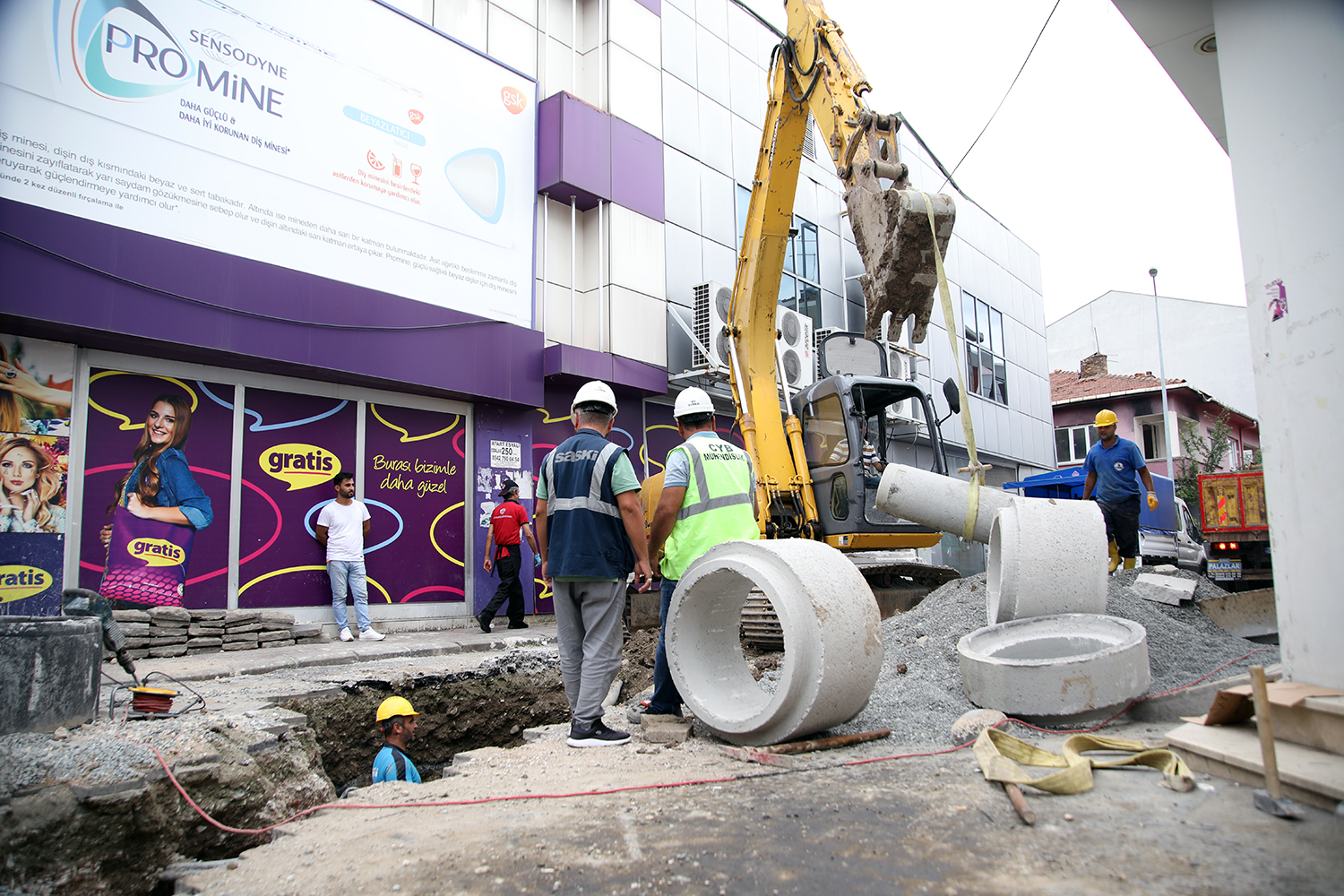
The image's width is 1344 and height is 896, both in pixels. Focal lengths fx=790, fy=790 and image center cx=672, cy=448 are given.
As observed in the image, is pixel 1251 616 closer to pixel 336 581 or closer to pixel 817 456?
pixel 817 456

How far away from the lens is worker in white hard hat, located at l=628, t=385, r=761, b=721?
4402 millimetres

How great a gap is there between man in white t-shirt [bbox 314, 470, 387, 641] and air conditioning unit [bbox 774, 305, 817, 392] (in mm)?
7064

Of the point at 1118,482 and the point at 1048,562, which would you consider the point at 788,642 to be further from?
the point at 1118,482

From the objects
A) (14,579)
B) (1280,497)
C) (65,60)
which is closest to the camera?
(1280,497)

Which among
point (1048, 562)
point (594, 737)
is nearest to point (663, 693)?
point (594, 737)

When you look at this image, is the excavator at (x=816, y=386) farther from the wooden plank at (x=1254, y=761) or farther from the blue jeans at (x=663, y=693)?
the wooden plank at (x=1254, y=761)

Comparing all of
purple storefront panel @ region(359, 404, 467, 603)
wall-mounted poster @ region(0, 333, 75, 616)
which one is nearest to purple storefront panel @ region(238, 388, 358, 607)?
purple storefront panel @ region(359, 404, 467, 603)

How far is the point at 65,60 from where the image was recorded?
285 inches

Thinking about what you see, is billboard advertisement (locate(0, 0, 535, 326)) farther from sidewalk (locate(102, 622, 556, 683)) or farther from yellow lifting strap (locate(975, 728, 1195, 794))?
yellow lifting strap (locate(975, 728, 1195, 794))

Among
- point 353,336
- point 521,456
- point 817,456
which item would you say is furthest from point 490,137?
point 817,456

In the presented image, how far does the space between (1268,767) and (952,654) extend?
2.92 m

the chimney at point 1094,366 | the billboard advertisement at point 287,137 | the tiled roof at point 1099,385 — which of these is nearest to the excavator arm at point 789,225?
the billboard advertisement at point 287,137

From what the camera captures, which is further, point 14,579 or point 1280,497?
point 14,579

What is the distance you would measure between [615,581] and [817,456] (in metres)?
5.35
